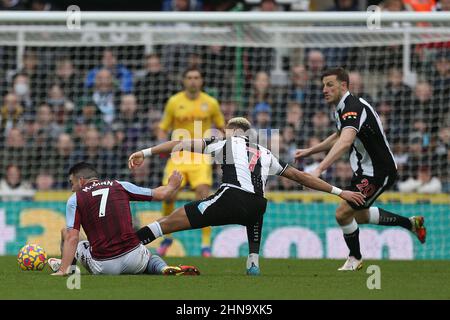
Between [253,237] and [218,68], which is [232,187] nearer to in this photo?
[253,237]

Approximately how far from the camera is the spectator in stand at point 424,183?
652 inches

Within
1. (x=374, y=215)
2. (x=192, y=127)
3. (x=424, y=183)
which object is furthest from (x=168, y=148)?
(x=424, y=183)

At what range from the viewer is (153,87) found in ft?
59.1

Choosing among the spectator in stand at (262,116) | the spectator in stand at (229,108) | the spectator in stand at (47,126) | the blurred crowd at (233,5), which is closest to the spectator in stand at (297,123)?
the spectator in stand at (262,116)

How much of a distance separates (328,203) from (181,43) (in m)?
3.96

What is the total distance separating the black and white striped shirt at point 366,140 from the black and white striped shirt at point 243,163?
4.19ft

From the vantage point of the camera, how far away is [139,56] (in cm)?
1912

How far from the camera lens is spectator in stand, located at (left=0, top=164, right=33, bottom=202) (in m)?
16.5

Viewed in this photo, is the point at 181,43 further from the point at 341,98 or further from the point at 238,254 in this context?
the point at 341,98

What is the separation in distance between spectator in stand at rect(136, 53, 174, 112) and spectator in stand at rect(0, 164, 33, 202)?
2514mm

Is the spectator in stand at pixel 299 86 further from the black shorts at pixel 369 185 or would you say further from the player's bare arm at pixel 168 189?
the player's bare arm at pixel 168 189

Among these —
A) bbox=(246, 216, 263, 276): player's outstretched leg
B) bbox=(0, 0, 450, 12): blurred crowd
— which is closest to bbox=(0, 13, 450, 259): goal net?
bbox=(0, 0, 450, 12): blurred crowd

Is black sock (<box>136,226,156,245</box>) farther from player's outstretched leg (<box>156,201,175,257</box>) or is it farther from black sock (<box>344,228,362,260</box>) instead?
player's outstretched leg (<box>156,201,175,257</box>)

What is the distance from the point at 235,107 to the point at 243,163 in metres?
7.01
